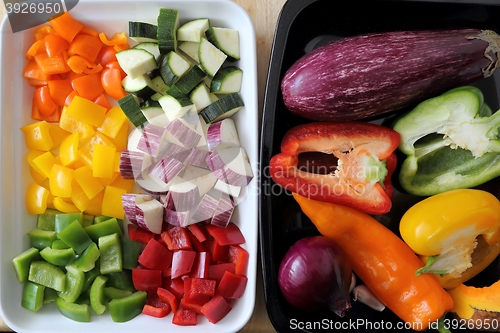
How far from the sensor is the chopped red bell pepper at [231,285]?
1274 millimetres

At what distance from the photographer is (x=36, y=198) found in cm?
134

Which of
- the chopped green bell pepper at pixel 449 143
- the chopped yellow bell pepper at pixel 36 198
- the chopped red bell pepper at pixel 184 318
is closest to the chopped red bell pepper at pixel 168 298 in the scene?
the chopped red bell pepper at pixel 184 318

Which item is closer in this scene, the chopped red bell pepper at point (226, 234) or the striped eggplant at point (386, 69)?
the striped eggplant at point (386, 69)

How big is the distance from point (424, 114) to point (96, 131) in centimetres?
96

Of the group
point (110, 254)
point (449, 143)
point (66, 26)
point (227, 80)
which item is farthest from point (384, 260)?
point (66, 26)

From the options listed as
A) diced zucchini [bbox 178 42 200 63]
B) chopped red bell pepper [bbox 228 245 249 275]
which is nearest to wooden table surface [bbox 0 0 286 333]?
chopped red bell pepper [bbox 228 245 249 275]

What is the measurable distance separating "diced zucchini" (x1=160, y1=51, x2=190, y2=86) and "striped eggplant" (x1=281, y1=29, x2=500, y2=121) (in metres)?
0.30

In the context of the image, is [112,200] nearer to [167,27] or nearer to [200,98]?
[200,98]

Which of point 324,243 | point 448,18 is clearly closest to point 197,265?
point 324,243

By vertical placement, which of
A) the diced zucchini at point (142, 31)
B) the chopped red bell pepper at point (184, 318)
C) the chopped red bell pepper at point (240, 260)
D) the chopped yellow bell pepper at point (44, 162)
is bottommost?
the chopped red bell pepper at point (184, 318)

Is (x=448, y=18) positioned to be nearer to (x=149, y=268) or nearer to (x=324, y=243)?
(x=324, y=243)

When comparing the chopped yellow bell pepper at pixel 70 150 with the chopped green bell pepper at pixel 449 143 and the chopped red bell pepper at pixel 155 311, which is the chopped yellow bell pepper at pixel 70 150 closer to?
the chopped red bell pepper at pixel 155 311

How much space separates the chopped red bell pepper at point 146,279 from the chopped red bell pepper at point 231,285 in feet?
0.62

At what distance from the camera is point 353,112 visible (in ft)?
4.13
